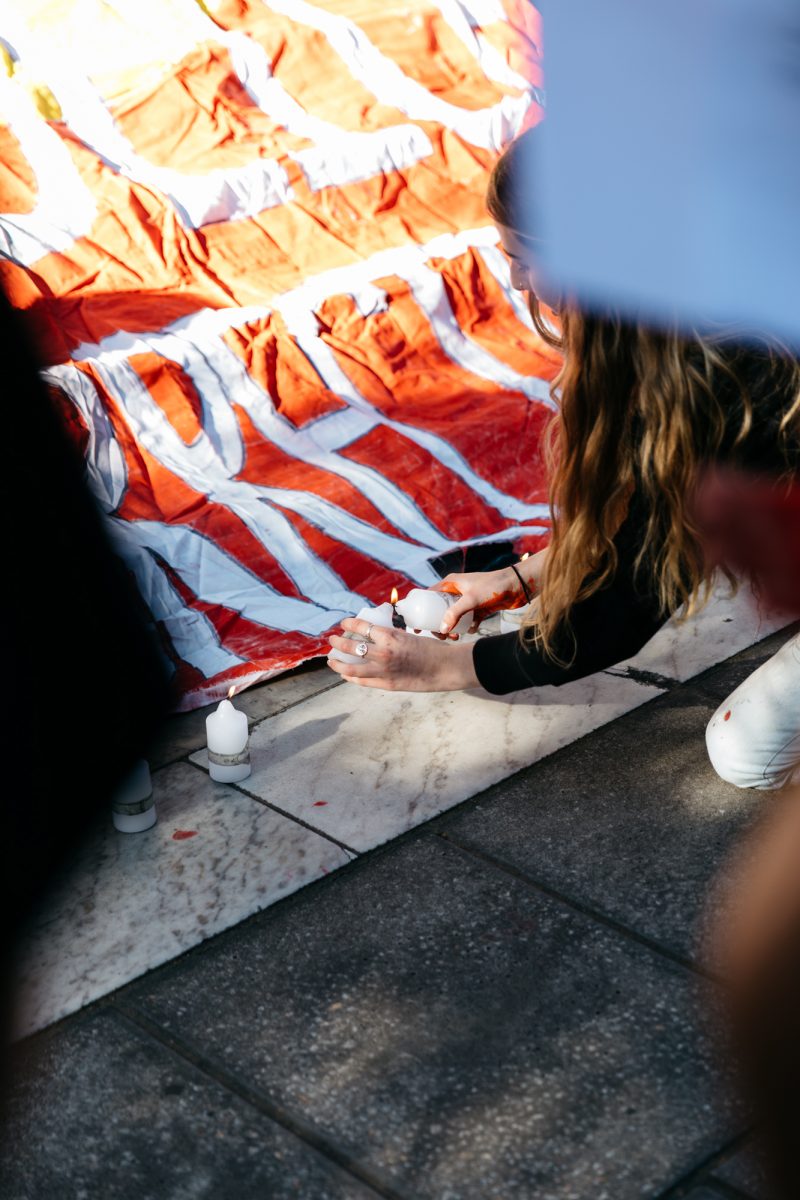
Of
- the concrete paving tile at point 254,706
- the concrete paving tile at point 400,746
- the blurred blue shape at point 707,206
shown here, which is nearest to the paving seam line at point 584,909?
the concrete paving tile at point 400,746

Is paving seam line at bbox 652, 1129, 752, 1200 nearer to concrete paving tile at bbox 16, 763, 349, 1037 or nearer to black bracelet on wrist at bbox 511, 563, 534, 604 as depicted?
concrete paving tile at bbox 16, 763, 349, 1037

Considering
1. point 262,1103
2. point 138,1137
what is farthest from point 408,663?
point 138,1137

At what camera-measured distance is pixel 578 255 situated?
198 centimetres

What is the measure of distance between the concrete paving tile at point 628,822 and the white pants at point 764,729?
52 mm

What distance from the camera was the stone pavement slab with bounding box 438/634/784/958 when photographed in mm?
2153

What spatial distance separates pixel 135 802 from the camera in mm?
2326

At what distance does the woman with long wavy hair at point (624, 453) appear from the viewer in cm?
186

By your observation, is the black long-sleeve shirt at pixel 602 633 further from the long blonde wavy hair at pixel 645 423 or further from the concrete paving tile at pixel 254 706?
the concrete paving tile at pixel 254 706

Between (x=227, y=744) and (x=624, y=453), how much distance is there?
978 millimetres

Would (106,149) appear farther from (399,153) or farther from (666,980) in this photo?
(666,980)

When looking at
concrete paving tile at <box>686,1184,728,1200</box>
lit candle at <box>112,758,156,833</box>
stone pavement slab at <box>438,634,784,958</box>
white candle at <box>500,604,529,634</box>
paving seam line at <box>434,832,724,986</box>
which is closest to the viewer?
concrete paving tile at <box>686,1184,728,1200</box>

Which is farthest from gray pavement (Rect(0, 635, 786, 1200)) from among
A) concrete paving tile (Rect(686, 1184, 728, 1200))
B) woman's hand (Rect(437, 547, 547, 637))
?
woman's hand (Rect(437, 547, 547, 637))

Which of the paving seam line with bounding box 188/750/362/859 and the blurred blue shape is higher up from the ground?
the blurred blue shape

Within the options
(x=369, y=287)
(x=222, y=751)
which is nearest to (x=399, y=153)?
(x=369, y=287)
